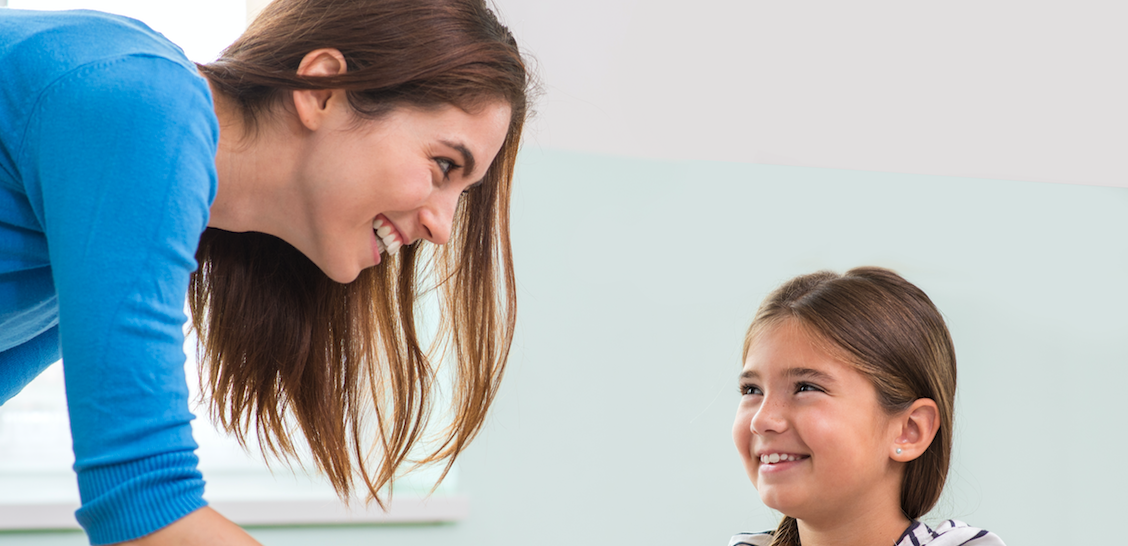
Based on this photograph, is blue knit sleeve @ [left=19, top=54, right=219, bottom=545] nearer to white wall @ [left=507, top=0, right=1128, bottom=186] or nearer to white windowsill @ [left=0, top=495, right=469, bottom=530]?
white windowsill @ [left=0, top=495, right=469, bottom=530]

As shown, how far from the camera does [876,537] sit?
3.69 ft

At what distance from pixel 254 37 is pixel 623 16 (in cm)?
114

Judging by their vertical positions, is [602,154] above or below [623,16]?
below

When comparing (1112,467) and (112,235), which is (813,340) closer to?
(112,235)

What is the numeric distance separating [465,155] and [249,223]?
7.9 inches

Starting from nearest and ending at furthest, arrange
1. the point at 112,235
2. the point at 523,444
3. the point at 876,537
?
the point at 112,235
the point at 876,537
the point at 523,444

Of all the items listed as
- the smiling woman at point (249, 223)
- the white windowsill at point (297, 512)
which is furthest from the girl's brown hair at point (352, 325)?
the white windowsill at point (297, 512)

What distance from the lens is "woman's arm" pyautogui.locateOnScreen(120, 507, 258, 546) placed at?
54 centimetres

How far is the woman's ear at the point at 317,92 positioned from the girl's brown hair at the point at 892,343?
721 mm

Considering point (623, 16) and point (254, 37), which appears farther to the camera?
point (623, 16)

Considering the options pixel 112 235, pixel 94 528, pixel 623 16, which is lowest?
pixel 94 528

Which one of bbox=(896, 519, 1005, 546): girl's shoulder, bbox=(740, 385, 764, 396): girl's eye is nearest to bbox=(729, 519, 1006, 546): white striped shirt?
bbox=(896, 519, 1005, 546): girl's shoulder

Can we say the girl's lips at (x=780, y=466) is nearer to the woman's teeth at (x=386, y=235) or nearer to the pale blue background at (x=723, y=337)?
the woman's teeth at (x=386, y=235)

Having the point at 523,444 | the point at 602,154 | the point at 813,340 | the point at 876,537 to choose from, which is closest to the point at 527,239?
the point at 602,154
